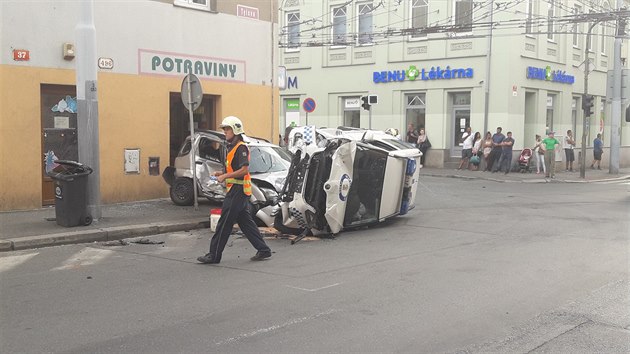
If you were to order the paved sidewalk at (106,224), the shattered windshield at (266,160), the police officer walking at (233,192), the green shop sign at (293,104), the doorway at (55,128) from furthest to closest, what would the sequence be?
the green shop sign at (293,104), the doorway at (55,128), the shattered windshield at (266,160), the paved sidewalk at (106,224), the police officer walking at (233,192)

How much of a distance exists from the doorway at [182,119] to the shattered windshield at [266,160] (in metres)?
3.18

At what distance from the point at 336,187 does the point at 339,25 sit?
2148 cm

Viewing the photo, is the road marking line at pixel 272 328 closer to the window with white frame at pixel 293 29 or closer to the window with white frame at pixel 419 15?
the window with white frame at pixel 419 15

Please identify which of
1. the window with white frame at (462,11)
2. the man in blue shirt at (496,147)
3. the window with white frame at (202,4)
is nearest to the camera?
the window with white frame at (202,4)

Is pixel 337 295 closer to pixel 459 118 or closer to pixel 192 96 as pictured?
pixel 192 96

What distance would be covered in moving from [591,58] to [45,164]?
27.5 meters

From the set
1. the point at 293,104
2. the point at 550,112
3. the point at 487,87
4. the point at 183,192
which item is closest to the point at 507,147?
the point at 487,87

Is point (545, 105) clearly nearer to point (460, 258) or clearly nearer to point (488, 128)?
point (488, 128)

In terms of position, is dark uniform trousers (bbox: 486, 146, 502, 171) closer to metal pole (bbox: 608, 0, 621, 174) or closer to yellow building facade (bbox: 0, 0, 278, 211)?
metal pole (bbox: 608, 0, 621, 174)

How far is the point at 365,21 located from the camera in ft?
95.0

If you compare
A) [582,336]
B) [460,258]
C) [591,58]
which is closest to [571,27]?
[591,58]

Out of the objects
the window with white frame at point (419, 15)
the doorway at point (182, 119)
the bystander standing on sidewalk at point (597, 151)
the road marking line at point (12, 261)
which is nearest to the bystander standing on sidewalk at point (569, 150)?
the bystander standing on sidewalk at point (597, 151)

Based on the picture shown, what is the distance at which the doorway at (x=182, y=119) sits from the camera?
575 inches

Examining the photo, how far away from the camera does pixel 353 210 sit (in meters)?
10.4
